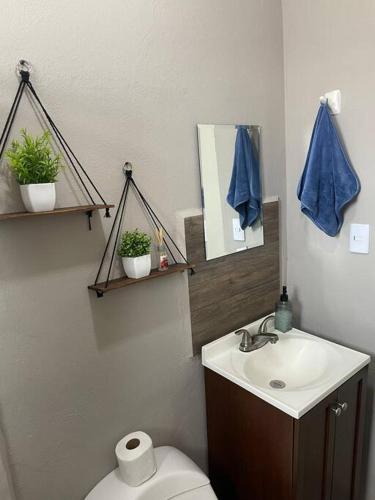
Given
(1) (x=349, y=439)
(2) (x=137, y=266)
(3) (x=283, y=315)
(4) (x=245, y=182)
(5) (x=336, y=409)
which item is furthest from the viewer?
(3) (x=283, y=315)

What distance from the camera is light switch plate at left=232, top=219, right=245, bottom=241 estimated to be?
5.09 ft

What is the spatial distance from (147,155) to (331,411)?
1153 millimetres

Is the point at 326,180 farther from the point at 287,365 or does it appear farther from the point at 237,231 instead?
the point at 287,365

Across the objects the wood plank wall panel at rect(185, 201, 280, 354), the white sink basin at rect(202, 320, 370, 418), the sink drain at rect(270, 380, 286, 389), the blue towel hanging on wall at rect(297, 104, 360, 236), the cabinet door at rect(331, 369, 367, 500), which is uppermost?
the blue towel hanging on wall at rect(297, 104, 360, 236)

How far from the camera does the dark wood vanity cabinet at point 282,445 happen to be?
46.8 inches

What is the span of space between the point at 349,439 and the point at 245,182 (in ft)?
3.85

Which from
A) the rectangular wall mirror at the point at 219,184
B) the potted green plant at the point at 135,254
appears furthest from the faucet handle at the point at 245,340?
the potted green plant at the point at 135,254

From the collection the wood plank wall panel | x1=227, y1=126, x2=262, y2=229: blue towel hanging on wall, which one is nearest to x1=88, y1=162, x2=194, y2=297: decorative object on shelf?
the wood plank wall panel

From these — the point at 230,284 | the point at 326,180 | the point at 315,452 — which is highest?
the point at 326,180

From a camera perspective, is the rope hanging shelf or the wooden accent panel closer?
the rope hanging shelf

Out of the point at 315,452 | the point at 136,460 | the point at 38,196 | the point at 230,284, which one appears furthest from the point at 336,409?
the point at 38,196

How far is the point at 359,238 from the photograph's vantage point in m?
1.51

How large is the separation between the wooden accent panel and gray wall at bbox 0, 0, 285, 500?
124 mm

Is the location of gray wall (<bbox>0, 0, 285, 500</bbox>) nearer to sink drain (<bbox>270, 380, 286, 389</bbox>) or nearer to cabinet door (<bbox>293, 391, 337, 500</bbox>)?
sink drain (<bbox>270, 380, 286, 389</bbox>)
